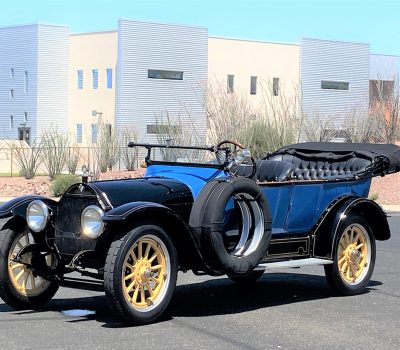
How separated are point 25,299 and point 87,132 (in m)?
48.2

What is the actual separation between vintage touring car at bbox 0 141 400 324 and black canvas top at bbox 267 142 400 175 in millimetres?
422

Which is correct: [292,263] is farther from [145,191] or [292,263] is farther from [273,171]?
[145,191]

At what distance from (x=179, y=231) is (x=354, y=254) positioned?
250 centimetres

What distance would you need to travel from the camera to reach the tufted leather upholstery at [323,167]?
10.1 metres

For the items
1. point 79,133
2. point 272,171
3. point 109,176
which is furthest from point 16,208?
point 79,133

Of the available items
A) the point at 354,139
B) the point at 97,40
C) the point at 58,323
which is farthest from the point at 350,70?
the point at 58,323

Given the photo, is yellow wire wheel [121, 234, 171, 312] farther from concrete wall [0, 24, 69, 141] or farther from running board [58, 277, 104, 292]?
concrete wall [0, 24, 69, 141]

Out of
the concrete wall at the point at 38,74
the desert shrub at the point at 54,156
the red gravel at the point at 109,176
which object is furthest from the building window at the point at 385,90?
the concrete wall at the point at 38,74

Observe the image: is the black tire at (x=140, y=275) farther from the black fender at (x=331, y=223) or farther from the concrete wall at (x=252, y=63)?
the concrete wall at (x=252, y=63)

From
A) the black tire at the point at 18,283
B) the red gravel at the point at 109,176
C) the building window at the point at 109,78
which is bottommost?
the red gravel at the point at 109,176

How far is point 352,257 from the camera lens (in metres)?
9.51

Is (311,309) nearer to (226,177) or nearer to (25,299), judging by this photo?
(226,177)

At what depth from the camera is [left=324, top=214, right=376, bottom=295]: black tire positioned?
9.23 metres

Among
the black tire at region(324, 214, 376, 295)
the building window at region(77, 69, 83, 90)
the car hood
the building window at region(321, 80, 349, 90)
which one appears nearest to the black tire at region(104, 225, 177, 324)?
the car hood
